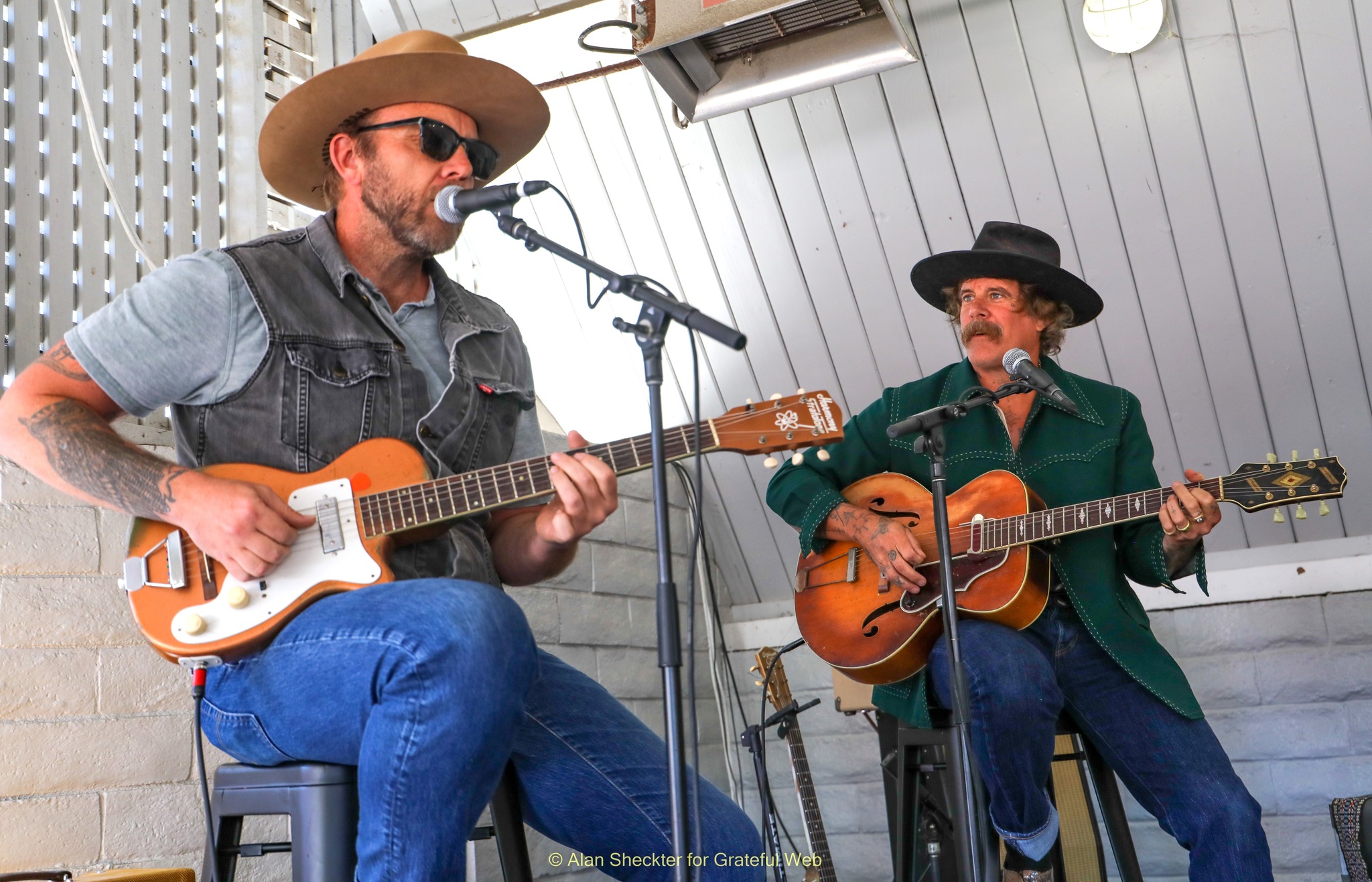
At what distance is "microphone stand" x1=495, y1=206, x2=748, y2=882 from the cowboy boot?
1212 millimetres

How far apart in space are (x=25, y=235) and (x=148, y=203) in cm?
33

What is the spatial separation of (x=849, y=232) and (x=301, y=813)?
2412mm

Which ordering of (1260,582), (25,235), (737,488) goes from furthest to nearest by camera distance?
(737,488)
(1260,582)
(25,235)

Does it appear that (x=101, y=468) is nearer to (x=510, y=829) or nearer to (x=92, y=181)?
(x=510, y=829)

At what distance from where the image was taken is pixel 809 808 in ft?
10.5

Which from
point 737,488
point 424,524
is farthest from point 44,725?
point 737,488

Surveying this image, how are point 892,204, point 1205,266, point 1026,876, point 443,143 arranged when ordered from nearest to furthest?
point 443,143 → point 1026,876 → point 1205,266 → point 892,204

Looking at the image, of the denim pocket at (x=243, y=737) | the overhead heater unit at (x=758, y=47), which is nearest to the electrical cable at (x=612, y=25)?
the overhead heater unit at (x=758, y=47)

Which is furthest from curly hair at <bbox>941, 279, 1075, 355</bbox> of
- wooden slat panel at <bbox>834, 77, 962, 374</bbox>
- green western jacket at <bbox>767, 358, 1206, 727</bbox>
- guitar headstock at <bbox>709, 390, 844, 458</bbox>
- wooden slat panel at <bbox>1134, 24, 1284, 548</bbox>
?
guitar headstock at <bbox>709, 390, 844, 458</bbox>

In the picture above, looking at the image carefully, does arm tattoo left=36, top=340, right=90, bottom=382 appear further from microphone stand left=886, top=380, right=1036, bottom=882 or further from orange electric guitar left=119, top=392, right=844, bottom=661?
microphone stand left=886, top=380, right=1036, bottom=882

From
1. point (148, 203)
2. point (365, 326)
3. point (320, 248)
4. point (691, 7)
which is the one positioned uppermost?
point (691, 7)

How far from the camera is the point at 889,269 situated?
3.45 metres

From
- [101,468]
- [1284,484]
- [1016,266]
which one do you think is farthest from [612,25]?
[1284,484]

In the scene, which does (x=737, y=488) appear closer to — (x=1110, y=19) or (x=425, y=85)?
(x=1110, y=19)
